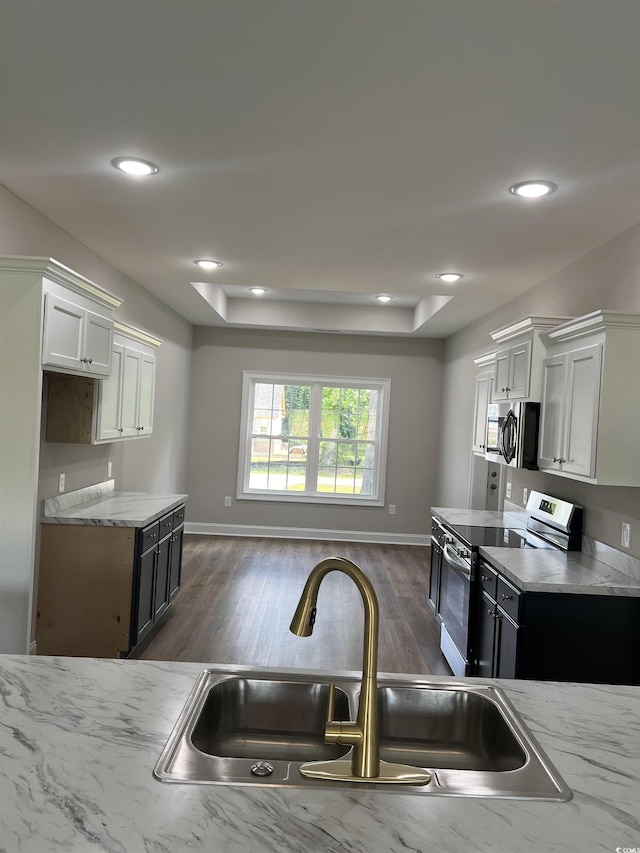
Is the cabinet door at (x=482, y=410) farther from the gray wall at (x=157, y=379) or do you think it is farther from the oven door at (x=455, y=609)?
the gray wall at (x=157, y=379)

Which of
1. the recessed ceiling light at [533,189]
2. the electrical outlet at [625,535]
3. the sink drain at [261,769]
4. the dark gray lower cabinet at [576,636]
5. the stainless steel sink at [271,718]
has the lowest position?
the dark gray lower cabinet at [576,636]

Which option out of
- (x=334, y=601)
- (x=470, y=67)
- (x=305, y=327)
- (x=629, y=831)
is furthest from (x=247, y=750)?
(x=305, y=327)

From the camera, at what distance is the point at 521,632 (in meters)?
2.86

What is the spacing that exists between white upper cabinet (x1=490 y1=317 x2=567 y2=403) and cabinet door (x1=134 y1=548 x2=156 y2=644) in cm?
256

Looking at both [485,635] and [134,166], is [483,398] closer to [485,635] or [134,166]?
[485,635]

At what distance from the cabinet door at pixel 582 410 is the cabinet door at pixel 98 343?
8.84ft

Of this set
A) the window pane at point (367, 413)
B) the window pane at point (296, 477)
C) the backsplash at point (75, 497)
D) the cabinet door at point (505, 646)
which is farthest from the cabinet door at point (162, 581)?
the window pane at point (367, 413)

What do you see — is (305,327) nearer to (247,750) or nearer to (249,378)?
(249,378)

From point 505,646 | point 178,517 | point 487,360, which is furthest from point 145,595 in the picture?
point 487,360

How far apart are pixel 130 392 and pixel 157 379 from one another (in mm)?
1746

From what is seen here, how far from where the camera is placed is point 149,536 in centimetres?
402

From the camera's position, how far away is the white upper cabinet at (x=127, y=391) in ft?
13.6

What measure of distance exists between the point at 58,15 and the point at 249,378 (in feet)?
20.8

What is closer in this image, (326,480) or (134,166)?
(134,166)
